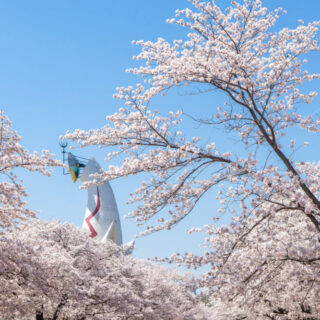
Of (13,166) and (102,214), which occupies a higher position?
(102,214)

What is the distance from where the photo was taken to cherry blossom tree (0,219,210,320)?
1163cm

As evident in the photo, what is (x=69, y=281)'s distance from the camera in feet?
49.6

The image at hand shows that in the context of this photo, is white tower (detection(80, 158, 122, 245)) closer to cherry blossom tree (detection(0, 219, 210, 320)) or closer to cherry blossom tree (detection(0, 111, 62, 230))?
cherry blossom tree (detection(0, 219, 210, 320))

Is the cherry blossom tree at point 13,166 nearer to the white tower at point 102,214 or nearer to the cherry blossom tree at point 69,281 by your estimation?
the cherry blossom tree at point 69,281

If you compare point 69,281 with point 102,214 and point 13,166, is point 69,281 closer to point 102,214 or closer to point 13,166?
point 13,166

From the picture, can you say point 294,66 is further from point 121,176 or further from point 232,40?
point 121,176

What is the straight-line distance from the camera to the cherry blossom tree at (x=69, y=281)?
11.6 meters

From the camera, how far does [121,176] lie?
9.18m

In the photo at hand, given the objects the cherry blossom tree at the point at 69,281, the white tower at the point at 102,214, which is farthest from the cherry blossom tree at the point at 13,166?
the white tower at the point at 102,214

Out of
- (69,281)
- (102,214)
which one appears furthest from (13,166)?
(102,214)

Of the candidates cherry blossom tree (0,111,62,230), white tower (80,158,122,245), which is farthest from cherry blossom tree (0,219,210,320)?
white tower (80,158,122,245)

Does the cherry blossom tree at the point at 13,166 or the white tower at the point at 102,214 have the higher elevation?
the white tower at the point at 102,214

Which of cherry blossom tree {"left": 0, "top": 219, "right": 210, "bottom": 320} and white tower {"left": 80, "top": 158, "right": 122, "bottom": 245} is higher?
white tower {"left": 80, "top": 158, "right": 122, "bottom": 245}

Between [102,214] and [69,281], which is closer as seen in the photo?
[69,281]
